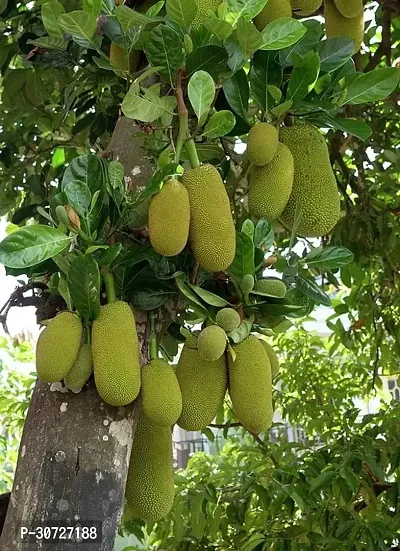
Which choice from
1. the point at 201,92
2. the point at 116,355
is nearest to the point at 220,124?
the point at 201,92

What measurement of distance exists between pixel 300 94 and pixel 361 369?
143cm

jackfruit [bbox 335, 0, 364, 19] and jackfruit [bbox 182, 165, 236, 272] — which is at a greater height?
jackfruit [bbox 335, 0, 364, 19]

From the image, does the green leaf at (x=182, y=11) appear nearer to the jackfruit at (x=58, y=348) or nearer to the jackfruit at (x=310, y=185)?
the jackfruit at (x=310, y=185)

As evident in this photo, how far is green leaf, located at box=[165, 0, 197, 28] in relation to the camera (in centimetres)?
65

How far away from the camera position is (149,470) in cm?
73

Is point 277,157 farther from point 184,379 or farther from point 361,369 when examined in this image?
point 361,369

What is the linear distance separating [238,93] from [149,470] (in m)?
0.42

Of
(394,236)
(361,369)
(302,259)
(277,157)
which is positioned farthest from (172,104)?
(361,369)

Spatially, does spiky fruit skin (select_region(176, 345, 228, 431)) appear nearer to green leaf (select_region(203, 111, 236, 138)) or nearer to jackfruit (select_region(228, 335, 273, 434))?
jackfruit (select_region(228, 335, 273, 434))

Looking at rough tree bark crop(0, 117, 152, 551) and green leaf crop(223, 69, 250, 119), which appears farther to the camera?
green leaf crop(223, 69, 250, 119)

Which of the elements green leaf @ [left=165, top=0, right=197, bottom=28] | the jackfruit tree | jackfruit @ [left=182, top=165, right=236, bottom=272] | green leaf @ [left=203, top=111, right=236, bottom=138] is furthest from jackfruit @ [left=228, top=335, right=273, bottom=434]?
green leaf @ [left=165, top=0, right=197, bottom=28]

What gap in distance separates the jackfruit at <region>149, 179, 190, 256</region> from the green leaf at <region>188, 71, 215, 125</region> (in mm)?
87

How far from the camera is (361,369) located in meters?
2.02

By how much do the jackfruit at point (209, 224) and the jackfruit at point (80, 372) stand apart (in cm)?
15
